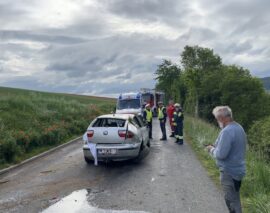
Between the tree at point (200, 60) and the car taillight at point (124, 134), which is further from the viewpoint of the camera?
the tree at point (200, 60)

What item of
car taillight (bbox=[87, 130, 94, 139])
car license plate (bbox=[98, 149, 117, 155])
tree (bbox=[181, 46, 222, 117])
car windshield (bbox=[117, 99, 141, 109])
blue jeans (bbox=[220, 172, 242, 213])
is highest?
tree (bbox=[181, 46, 222, 117])

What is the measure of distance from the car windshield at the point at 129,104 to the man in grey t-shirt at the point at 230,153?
21.9m

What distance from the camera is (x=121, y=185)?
33.2 ft

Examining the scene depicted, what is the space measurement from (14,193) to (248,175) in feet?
18.7

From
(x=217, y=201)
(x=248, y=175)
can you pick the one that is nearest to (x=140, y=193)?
(x=217, y=201)

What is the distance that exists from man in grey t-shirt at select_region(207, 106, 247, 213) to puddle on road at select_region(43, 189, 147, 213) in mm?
2356

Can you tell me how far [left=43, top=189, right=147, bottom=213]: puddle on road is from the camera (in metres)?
7.92

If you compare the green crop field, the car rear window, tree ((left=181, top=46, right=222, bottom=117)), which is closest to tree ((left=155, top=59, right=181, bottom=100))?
tree ((left=181, top=46, right=222, bottom=117))

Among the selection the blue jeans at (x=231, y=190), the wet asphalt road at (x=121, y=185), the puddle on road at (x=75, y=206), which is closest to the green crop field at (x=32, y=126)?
the wet asphalt road at (x=121, y=185)

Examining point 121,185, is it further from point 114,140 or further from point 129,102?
point 129,102

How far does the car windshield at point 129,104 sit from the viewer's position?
28.1m

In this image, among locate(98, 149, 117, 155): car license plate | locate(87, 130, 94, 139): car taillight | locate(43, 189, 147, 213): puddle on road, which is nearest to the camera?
locate(43, 189, 147, 213): puddle on road

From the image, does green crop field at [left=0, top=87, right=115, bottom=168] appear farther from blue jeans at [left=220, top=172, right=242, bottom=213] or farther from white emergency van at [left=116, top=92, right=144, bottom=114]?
blue jeans at [left=220, top=172, right=242, bottom=213]

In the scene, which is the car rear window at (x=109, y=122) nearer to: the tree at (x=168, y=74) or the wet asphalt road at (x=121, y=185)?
the wet asphalt road at (x=121, y=185)
